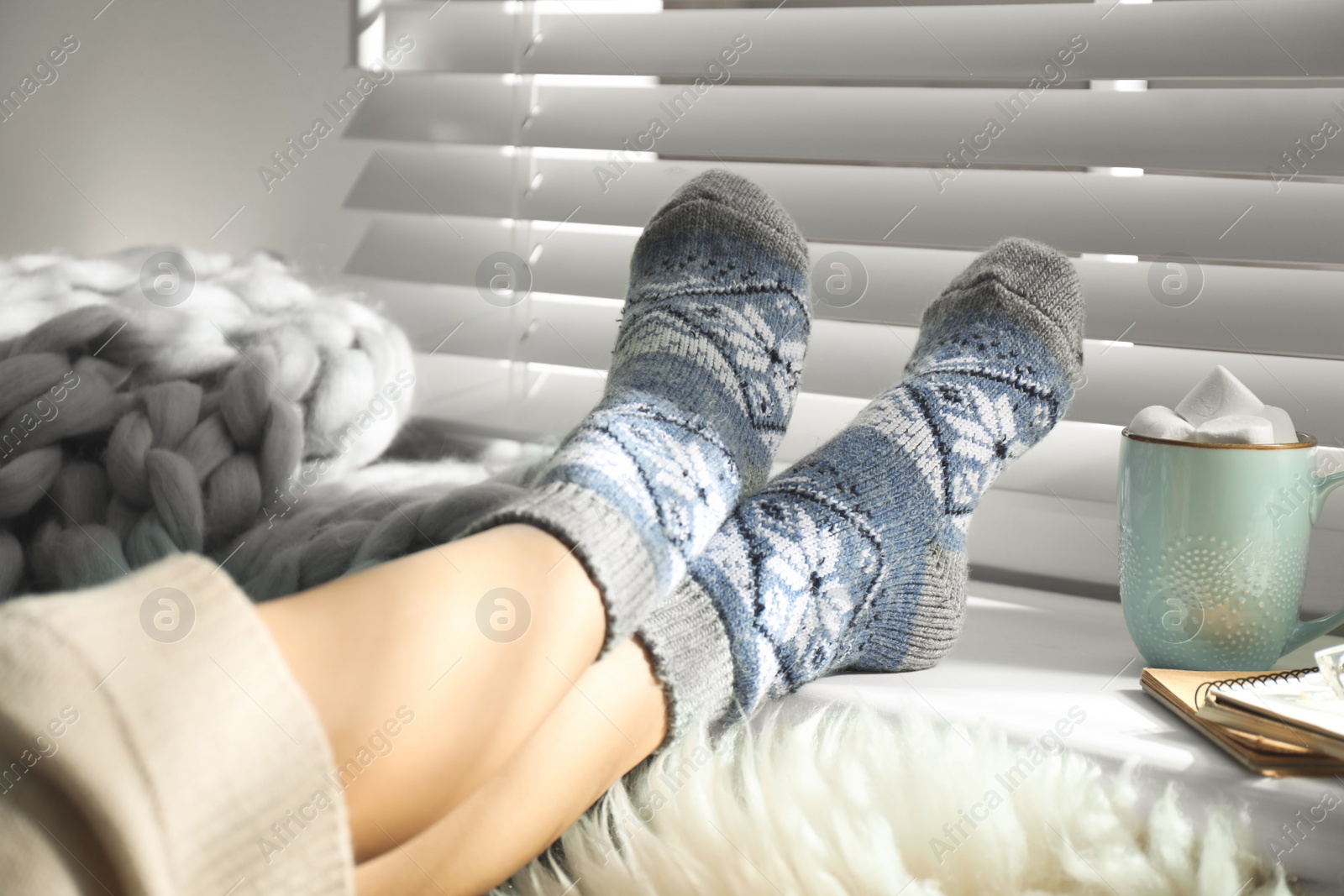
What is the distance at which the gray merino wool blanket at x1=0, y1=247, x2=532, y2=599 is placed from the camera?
2.05ft

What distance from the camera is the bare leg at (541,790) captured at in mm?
463

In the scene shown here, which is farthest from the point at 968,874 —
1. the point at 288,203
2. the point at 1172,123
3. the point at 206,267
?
the point at 288,203

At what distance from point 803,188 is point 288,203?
0.62 meters

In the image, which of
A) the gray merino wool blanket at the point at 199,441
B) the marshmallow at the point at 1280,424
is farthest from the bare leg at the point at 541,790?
the marshmallow at the point at 1280,424

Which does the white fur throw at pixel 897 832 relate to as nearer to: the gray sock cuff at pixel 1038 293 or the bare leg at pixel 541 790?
the bare leg at pixel 541 790

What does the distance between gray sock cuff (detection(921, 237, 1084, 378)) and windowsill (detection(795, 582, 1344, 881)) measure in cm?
21

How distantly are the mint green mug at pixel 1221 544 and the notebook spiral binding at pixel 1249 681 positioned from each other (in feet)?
0.14

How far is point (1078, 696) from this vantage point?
65cm

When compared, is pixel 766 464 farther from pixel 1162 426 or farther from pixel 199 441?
pixel 199 441

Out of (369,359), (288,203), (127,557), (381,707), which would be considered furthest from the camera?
(288,203)

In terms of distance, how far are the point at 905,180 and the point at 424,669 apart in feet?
2.26

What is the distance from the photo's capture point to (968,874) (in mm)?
489

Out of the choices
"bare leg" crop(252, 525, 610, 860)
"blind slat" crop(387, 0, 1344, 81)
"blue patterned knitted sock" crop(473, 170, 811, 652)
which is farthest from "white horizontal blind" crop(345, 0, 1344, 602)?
"bare leg" crop(252, 525, 610, 860)

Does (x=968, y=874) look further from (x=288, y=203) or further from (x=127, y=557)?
(x=288, y=203)
